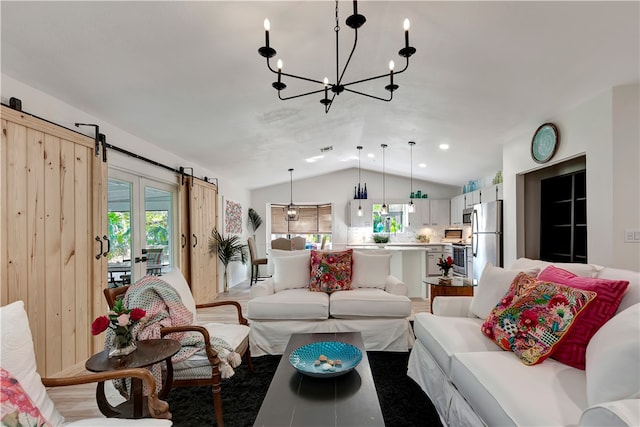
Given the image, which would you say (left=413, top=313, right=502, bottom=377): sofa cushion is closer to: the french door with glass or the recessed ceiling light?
the french door with glass

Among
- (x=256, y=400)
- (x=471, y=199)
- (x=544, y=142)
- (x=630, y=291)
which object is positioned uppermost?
(x=544, y=142)

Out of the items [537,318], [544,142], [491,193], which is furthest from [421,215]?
[537,318]

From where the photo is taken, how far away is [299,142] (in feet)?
18.0

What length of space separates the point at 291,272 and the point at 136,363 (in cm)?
219

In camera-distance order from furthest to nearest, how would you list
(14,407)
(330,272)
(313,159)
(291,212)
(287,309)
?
(291,212), (313,159), (330,272), (287,309), (14,407)

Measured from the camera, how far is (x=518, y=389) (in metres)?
1.48

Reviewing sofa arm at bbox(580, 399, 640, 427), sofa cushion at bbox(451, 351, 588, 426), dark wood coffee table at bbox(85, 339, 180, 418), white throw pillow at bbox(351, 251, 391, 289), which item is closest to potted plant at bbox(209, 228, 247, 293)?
white throw pillow at bbox(351, 251, 391, 289)

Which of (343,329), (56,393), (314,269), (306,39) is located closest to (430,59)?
(306,39)

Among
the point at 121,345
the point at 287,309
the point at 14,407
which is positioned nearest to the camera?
the point at 14,407

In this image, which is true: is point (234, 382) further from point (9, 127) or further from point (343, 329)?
point (9, 127)

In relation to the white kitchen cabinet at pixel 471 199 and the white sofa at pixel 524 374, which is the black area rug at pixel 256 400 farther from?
the white kitchen cabinet at pixel 471 199

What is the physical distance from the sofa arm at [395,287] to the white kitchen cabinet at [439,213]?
5.08 metres

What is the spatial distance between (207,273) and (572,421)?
17.9ft

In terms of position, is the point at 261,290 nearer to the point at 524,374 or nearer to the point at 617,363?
the point at 524,374
